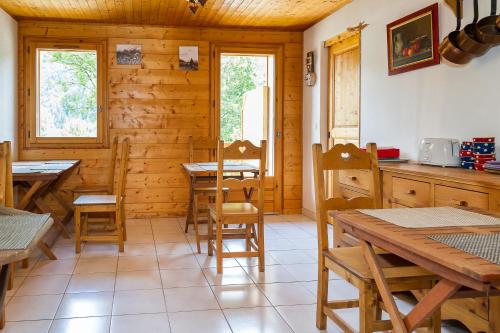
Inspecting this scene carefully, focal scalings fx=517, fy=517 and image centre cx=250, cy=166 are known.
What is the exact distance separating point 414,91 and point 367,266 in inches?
81.0

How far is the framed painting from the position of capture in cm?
362

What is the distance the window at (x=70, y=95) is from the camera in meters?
5.91

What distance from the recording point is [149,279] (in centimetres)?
361

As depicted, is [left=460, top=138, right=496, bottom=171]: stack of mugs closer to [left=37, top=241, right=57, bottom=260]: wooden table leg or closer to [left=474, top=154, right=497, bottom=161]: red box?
[left=474, top=154, right=497, bottom=161]: red box

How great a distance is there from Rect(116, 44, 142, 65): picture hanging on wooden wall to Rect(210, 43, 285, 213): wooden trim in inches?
33.8

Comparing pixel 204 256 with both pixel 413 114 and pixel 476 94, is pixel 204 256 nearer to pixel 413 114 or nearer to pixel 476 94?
pixel 413 114

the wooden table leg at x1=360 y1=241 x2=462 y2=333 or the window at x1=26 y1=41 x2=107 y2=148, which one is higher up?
the window at x1=26 y1=41 x2=107 y2=148

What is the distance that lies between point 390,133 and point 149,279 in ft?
7.32

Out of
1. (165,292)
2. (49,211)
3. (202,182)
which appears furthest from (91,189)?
(165,292)

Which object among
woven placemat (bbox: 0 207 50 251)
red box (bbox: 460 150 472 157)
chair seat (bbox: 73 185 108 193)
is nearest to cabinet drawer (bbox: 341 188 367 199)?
red box (bbox: 460 150 472 157)

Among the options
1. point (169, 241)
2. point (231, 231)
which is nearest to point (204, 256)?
point (231, 231)

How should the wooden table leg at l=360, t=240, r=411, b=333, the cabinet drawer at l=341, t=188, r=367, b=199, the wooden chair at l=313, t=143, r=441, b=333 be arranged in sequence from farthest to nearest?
the cabinet drawer at l=341, t=188, r=367, b=199 < the wooden chair at l=313, t=143, r=441, b=333 < the wooden table leg at l=360, t=240, r=411, b=333

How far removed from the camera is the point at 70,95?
5988 mm

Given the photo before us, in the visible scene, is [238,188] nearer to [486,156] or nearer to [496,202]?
[486,156]
